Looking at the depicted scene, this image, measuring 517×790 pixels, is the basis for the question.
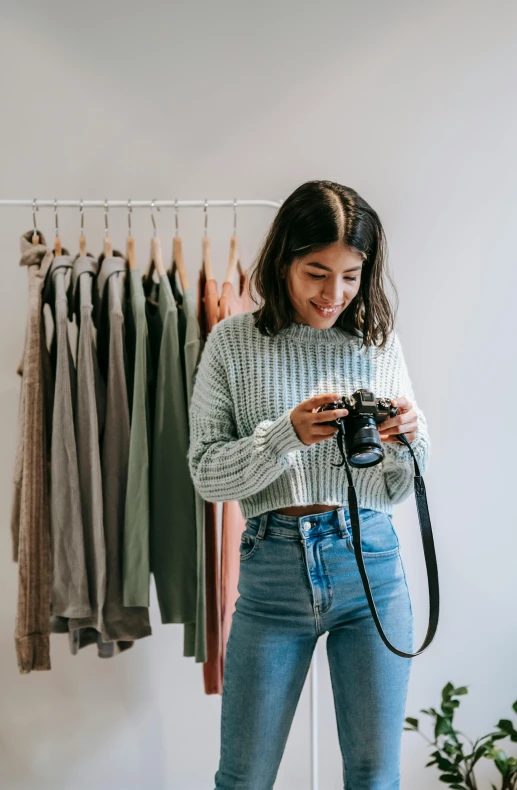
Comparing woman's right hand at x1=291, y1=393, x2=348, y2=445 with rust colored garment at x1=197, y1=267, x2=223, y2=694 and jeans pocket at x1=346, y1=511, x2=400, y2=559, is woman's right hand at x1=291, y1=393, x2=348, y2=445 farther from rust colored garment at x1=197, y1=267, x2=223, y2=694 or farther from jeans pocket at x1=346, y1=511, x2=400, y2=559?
rust colored garment at x1=197, y1=267, x2=223, y2=694

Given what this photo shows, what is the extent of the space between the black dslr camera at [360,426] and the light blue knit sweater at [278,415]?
9cm

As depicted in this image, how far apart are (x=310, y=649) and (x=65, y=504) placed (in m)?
0.61

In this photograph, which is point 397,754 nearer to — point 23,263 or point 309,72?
point 23,263

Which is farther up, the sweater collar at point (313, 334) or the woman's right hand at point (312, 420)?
the sweater collar at point (313, 334)

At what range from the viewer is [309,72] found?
6.60 feet

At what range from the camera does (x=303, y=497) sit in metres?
1.27

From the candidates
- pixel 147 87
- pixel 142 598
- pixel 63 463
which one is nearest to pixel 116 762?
pixel 142 598

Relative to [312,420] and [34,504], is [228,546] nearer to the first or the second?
[34,504]

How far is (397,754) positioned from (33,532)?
2.68 ft

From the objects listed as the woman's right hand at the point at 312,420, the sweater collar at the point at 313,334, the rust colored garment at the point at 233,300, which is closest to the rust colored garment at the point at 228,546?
the rust colored garment at the point at 233,300

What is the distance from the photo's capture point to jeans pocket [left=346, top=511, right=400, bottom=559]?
4.13 feet

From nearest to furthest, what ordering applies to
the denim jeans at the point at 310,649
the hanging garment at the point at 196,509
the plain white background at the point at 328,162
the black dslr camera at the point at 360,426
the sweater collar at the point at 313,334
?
the black dslr camera at the point at 360,426 → the denim jeans at the point at 310,649 → the sweater collar at the point at 313,334 → the hanging garment at the point at 196,509 → the plain white background at the point at 328,162

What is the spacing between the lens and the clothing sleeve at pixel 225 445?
3.96ft

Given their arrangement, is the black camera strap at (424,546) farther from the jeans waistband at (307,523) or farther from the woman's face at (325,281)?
the woman's face at (325,281)
